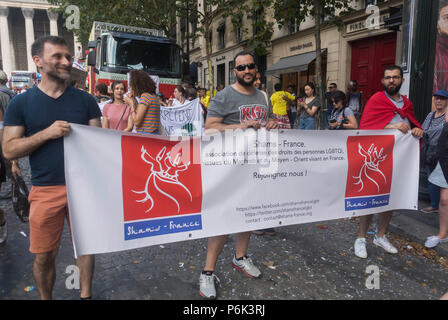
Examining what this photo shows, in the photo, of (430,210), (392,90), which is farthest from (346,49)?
(392,90)

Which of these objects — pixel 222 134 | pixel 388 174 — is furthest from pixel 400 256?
pixel 222 134

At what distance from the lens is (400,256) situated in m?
3.96

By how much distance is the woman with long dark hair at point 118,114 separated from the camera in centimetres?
516

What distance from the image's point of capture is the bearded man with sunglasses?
3.04 metres

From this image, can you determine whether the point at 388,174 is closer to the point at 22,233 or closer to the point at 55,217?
the point at 55,217

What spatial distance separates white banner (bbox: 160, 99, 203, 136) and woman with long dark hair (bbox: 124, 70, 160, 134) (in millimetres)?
3179

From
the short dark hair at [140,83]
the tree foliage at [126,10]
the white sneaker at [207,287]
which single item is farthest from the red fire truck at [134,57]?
the white sneaker at [207,287]

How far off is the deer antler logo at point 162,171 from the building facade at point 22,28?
67.6m

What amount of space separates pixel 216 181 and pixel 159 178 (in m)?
0.49

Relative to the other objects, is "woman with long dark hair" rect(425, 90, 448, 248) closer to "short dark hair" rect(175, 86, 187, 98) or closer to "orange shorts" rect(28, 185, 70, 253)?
"orange shorts" rect(28, 185, 70, 253)

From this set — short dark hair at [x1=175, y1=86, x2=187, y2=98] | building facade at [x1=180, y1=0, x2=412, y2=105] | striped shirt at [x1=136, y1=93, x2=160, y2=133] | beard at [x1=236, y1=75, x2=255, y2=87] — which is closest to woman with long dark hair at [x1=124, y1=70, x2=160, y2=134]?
striped shirt at [x1=136, y1=93, x2=160, y2=133]

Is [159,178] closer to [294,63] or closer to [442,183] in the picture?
[442,183]

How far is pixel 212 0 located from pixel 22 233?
17130 mm

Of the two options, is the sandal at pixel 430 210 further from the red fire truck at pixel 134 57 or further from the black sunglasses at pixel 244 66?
the red fire truck at pixel 134 57
